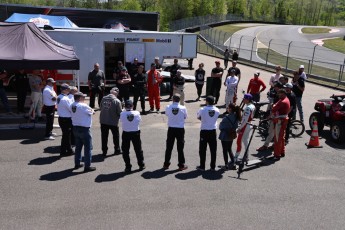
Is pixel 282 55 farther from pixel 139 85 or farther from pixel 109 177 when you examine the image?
pixel 109 177

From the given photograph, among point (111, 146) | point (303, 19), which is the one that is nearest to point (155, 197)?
point (111, 146)

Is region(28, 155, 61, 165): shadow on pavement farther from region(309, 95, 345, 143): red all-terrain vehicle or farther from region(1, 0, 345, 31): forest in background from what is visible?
region(1, 0, 345, 31): forest in background

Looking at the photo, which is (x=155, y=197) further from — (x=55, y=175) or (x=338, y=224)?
(x=338, y=224)

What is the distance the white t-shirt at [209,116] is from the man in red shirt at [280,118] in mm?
1959

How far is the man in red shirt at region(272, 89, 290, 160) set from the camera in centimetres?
991

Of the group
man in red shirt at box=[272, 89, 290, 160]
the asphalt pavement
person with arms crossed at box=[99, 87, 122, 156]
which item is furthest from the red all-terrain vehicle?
person with arms crossed at box=[99, 87, 122, 156]

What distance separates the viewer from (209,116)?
880 cm

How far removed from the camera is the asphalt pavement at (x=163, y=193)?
6.80 meters

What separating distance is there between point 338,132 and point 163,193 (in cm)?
624

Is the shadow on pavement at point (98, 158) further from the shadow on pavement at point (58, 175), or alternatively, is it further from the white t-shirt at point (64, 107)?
the white t-shirt at point (64, 107)

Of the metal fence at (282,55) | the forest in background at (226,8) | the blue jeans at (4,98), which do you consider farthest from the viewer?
the forest in background at (226,8)

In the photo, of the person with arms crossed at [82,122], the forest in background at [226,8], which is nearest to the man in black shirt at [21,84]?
the person with arms crossed at [82,122]

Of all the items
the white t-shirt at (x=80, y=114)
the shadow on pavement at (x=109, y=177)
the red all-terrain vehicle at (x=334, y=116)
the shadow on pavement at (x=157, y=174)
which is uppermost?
the white t-shirt at (x=80, y=114)

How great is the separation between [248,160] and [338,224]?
3.22 metres
